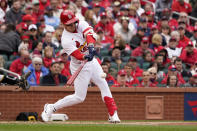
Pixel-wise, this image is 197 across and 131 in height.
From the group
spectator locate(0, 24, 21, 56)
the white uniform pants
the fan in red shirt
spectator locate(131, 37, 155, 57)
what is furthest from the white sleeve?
the fan in red shirt

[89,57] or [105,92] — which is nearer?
[89,57]

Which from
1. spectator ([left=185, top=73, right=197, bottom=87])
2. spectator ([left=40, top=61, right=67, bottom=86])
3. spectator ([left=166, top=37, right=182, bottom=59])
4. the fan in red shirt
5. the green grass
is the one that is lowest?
the green grass

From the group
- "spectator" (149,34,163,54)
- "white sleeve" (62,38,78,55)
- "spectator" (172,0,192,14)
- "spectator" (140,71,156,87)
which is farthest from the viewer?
"spectator" (172,0,192,14)

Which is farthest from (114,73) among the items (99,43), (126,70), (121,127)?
(121,127)

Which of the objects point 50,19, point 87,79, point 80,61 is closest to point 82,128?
point 87,79

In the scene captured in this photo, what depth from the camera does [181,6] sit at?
17.5 m

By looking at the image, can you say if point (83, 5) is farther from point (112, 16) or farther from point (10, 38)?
point (10, 38)

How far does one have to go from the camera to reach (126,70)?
1255 centimetres

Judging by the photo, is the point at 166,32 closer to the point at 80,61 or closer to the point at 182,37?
the point at 182,37

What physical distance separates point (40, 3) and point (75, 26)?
260 inches

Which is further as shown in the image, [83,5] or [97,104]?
[83,5]

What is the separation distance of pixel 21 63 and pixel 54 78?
3.31ft

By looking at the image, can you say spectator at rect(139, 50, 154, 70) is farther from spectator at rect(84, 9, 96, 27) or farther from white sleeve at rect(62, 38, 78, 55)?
white sleeve at rect(62, 38, 78, 55)

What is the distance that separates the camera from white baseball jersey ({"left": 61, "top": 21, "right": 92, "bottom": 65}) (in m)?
9.34
